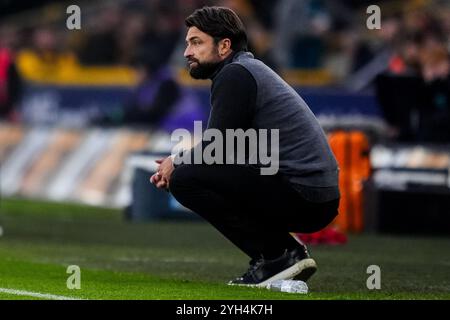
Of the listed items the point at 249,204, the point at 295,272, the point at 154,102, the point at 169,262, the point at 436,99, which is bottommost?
the point at 169,262

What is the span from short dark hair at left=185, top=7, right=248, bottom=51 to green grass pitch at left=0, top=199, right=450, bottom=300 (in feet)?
4.84

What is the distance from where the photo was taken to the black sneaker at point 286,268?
852 cm

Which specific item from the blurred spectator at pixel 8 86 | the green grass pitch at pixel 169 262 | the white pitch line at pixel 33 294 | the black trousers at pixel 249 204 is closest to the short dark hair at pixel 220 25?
the black trousers at pixel 249 204

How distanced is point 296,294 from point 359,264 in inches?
104

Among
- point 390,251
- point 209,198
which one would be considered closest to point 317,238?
point 390,251

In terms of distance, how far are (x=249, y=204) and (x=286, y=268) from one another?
441 mm

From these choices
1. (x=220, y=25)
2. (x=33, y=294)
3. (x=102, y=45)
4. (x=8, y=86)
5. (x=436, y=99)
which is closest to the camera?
(x=33, y=294)

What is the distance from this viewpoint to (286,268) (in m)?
8.55

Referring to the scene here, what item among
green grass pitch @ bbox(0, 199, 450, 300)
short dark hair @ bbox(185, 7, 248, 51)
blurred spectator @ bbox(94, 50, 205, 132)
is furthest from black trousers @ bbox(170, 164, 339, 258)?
blurred spectator @ bbox(94, 50, 205, 132)

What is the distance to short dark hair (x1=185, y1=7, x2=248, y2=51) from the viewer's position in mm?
8586

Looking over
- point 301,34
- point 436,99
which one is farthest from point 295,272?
point 301,34

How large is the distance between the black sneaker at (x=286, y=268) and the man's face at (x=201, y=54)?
3.84 feet

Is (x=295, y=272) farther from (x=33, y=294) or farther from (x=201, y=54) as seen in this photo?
(x=33, y=294)

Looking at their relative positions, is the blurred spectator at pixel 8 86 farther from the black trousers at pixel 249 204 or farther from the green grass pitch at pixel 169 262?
the black trousers at pixel 249 204
